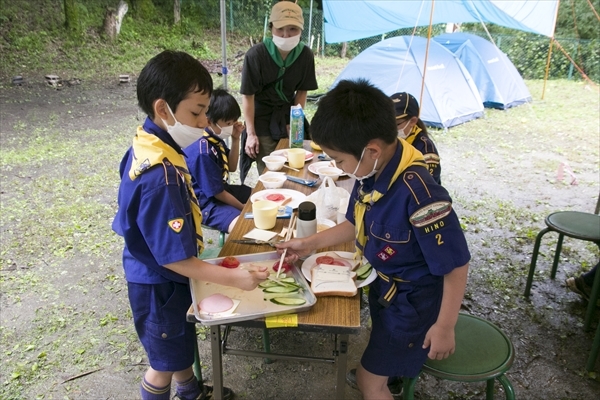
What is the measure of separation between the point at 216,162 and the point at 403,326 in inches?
61.6

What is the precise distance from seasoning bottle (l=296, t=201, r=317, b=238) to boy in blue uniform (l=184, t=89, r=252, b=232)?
2.68ft

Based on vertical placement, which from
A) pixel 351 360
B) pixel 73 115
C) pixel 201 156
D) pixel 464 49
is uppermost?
pixel 464 49

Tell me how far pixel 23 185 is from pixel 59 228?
1398 millimetres

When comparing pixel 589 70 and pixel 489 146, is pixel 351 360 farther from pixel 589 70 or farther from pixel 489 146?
pixel 589 70

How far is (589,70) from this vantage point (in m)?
14.5

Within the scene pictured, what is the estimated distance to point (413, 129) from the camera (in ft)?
7.87

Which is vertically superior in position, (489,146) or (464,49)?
(464,49)

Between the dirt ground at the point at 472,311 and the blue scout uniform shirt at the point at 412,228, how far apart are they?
3.95 feet

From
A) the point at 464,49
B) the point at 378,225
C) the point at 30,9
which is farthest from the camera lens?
the point at 30,9

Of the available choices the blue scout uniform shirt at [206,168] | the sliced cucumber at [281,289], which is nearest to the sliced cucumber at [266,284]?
the sliced cucumber at [281,289]

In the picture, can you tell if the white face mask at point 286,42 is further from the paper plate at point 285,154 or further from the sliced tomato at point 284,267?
the sliced tomato at point 284,267

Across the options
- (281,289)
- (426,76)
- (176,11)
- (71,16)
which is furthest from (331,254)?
(176,11)

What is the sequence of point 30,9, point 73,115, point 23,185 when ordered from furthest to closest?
point 30,9
point 73,115
point 23,185

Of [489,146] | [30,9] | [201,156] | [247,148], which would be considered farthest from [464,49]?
[30,9]
